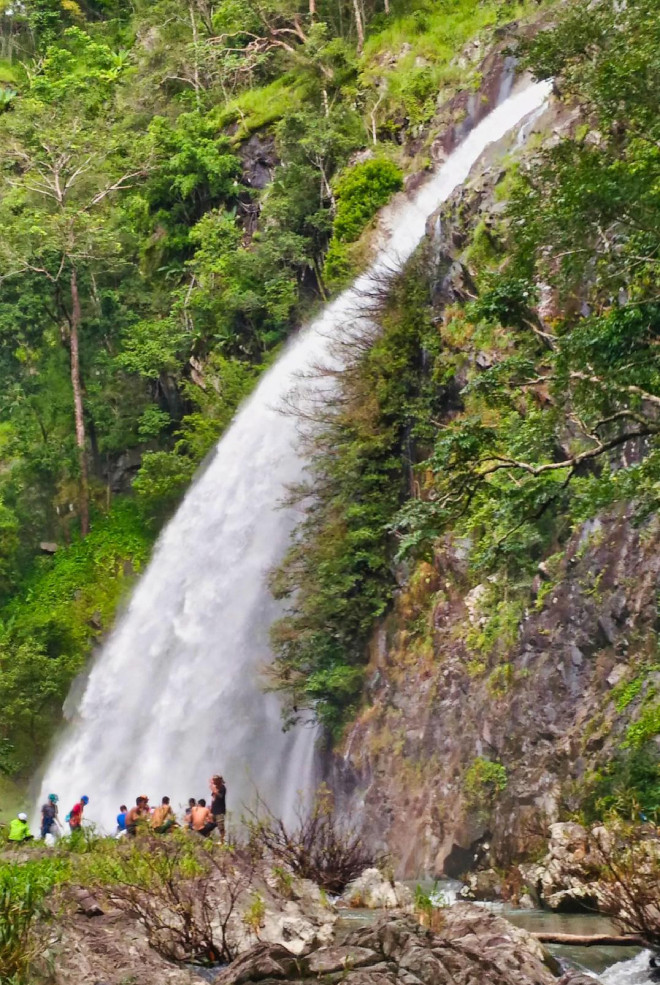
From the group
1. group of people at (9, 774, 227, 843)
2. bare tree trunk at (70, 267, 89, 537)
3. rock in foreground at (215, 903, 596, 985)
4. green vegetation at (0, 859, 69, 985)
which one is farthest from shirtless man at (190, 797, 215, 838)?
bare tree trunk at (70, 267, 89, 537)

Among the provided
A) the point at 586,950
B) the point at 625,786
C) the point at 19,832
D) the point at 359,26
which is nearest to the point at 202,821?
the point at 19,832

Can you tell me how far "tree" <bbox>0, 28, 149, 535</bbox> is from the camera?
33688mm

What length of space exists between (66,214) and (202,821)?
24119 mm

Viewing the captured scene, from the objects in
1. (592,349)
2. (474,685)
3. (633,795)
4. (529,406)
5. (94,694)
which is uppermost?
(592,349)

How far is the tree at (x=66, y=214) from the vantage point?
33.7 m

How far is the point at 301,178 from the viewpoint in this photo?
31469 millimetres

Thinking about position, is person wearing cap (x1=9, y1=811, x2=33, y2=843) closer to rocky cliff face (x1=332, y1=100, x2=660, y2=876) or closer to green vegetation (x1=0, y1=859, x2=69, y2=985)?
rocky cliff face (x1=332, y1=100, x2=660, y2=876)

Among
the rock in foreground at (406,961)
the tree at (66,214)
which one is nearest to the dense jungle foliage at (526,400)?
the rock in foreground at (406,961)

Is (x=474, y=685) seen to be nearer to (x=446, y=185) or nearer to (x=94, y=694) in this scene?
(x=94, y=694)

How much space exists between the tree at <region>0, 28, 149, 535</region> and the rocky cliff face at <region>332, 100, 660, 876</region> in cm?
1843

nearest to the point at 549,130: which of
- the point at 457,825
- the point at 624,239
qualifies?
the point at 624,239

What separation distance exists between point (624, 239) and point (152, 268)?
30.8 meters

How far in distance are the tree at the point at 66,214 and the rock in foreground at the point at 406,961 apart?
28063mm

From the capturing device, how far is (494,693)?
1507 cm
